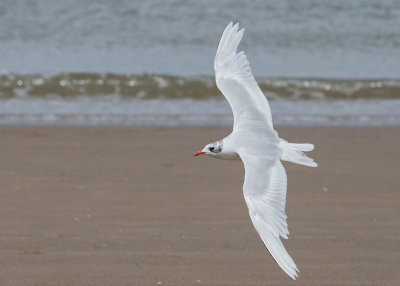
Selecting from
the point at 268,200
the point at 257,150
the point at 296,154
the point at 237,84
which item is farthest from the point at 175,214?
the point at 268,200

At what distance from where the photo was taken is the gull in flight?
5234 mm

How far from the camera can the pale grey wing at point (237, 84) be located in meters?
6.45

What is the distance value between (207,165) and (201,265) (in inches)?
122

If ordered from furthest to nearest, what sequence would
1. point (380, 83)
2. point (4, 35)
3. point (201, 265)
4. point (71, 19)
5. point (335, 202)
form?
point (71, 19) → point (4, 35) → point (380, 83) → point (335, 202) → point (201, 265)

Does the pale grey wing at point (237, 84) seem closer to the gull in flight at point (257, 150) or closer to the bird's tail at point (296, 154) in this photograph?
the gull in flight at point (257, 150)

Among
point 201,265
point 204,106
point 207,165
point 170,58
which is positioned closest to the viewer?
point 201,265

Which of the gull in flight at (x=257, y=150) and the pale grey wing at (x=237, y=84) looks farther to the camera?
the pale grey wing at (x=237, y=84)

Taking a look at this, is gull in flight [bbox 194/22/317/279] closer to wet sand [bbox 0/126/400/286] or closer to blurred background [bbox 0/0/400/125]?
wet sand [bbox 0/126/400/286]

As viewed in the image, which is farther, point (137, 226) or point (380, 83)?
point (380, 83)

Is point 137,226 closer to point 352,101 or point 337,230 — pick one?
point 337,230

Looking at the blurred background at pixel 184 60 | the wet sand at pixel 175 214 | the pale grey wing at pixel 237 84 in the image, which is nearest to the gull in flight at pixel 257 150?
the pale grey wing at pixel 237 84

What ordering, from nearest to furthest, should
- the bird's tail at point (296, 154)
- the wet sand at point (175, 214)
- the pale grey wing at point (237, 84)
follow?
the bird's tail at point (296, 154) → the wet sand at point (175, 214) → the pale grey wing at point (237, 84)

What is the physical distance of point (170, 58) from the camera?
58.2 feet

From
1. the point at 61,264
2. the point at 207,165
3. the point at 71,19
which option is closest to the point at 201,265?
the point at 61,264
